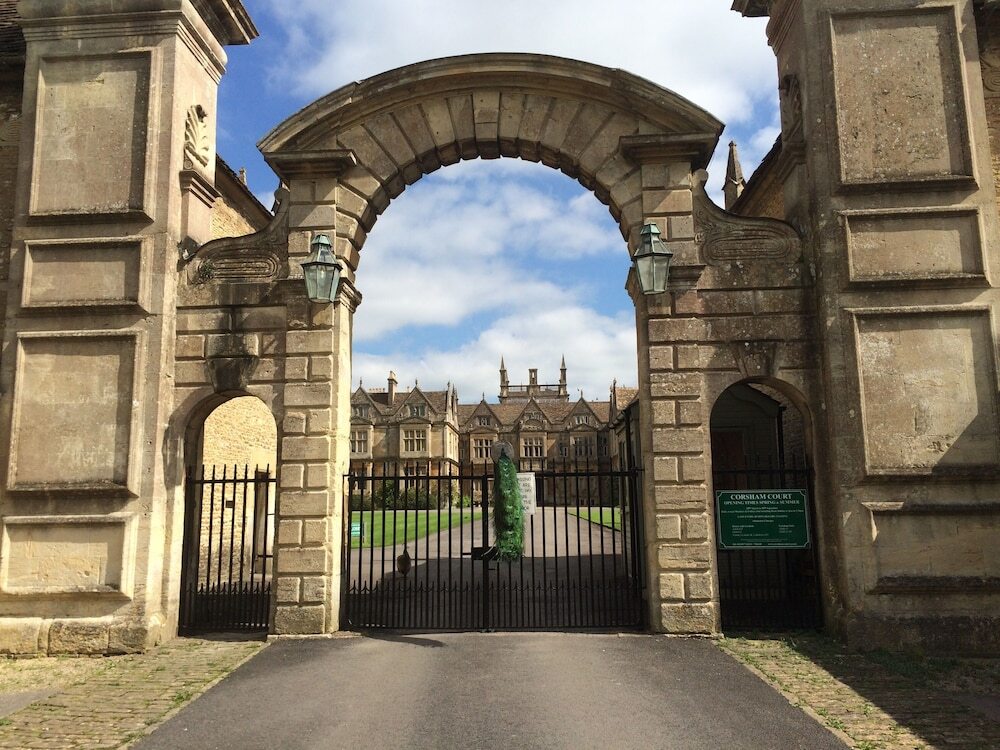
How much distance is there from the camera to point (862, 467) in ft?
28.8

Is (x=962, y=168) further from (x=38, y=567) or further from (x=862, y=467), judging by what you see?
(x=38, y=567)

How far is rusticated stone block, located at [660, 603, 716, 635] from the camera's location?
8953mm

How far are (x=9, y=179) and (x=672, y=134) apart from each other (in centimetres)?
918

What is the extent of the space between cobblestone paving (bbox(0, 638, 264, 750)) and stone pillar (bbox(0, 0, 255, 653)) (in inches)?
20.9

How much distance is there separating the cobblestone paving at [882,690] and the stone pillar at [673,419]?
83cm

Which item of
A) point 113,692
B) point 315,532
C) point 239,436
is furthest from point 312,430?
point 239,436

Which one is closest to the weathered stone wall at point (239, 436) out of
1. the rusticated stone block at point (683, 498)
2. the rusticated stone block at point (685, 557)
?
the rusticated stone block at point (683, 498)

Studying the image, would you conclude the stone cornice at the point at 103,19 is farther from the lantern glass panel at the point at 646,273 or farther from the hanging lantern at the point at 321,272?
the lantern glass panel at the point at 646,273

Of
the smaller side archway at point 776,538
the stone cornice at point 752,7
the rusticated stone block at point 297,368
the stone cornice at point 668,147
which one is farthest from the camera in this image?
the stone cornice at point 752,7

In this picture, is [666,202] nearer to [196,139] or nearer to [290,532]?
[290,532]

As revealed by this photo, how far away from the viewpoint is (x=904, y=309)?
9.02 m

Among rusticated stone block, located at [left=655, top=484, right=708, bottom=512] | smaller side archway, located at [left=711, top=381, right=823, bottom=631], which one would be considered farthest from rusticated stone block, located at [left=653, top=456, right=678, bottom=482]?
smaller side archway, located at [left=711, top=381, right=823, bottom=631]

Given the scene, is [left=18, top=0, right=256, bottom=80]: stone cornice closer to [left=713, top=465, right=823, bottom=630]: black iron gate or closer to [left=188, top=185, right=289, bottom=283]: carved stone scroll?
[left=188, top=185, right=289, bottom=283]: carved stone scroll

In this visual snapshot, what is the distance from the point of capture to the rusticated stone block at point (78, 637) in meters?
8.83
